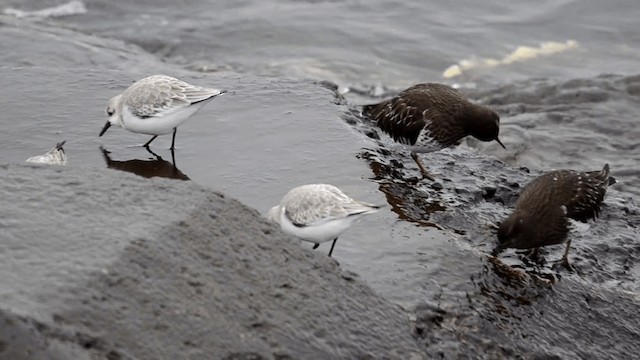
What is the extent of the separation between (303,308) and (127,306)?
1047mm

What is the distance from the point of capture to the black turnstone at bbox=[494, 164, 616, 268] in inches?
291

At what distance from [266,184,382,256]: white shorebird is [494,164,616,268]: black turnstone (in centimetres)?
161

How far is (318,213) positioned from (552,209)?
2.43 m

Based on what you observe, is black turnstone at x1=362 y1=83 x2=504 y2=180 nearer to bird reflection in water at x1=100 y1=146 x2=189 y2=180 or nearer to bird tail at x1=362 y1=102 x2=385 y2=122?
bird tail at x1=362 y1=102 x2=385 y2=122

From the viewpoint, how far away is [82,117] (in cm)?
962

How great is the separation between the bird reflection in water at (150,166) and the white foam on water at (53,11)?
1039 cm

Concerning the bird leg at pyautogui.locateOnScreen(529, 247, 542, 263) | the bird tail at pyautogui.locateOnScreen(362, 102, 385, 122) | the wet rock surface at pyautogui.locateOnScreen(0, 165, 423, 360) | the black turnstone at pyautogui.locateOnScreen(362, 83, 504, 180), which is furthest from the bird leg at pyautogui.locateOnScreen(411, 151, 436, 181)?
the wet rock surface at pyautogui.locateOnScreen(0, 165, 423, 360)

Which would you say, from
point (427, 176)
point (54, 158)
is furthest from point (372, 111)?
point (54, 158)

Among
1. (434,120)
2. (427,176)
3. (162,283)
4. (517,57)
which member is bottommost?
(517,57)

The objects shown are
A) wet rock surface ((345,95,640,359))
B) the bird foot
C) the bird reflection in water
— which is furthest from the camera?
the bird foot

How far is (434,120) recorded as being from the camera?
9062mm

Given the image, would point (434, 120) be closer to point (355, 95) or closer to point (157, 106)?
point (157, 106)

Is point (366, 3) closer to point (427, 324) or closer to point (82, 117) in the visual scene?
point (82, 117)

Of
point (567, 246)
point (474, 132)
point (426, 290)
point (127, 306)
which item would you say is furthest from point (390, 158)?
point (127, 306)
